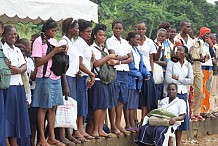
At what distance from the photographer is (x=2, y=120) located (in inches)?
237

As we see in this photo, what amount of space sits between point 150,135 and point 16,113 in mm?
2723

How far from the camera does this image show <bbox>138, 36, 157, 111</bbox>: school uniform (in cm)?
886

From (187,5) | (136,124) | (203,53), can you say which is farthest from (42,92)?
(187,5)

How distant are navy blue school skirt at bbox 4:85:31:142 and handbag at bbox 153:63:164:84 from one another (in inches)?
133

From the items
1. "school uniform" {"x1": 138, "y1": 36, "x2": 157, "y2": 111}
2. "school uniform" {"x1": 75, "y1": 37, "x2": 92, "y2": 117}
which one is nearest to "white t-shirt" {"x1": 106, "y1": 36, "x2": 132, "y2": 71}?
"school uniform" {"x1": 138, "y1": 36, "x2": 157, "y2": 111}

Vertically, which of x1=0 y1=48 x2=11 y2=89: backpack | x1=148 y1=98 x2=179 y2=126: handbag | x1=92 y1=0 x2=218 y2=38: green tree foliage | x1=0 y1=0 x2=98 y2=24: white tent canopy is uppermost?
x1=92 y1=0 x2=218 y2=38: green tree foliage

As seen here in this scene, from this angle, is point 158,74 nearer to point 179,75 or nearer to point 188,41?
point 179,75

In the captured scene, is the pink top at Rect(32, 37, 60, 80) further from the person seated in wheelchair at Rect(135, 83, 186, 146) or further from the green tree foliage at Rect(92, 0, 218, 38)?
the green tree foliage at Rect(92, 0, 218, 38)

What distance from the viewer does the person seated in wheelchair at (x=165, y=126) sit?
8148 millimetres

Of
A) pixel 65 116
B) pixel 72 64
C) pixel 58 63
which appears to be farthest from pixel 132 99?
pixel 58 63

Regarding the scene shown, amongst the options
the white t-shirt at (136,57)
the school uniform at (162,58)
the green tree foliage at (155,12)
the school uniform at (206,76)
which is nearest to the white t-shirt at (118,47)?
the white t-shirt at (136,57)

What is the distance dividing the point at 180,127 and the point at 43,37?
11.0 ft

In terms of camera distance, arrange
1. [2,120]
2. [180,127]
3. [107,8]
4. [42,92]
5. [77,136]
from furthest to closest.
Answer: [107,8], [180,127], [77,136], [42,92], [2,120]

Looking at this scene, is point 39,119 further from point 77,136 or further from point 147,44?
point 147,44
